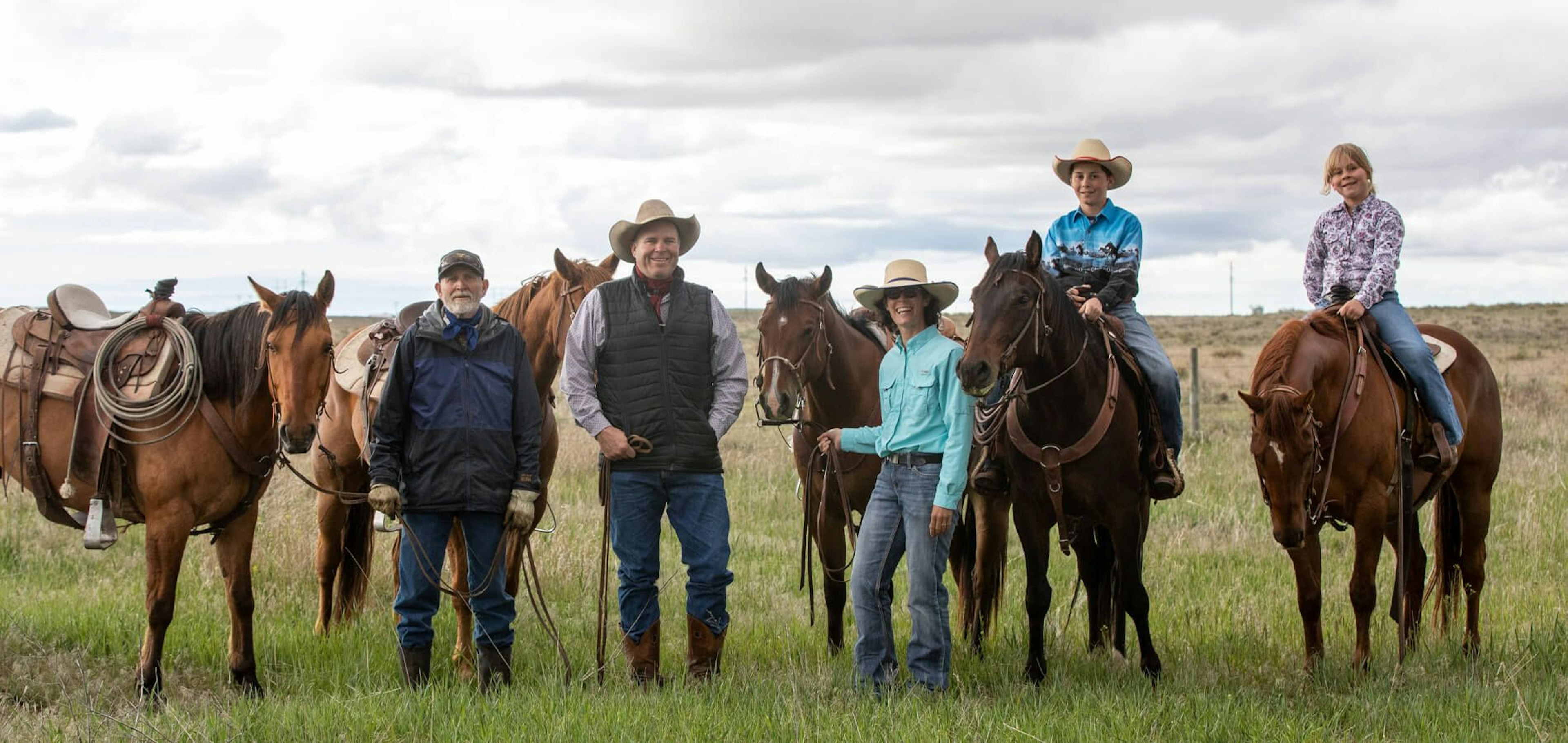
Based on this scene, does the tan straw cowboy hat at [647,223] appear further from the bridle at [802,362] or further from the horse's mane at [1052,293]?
the horse's mane at [1052,293]

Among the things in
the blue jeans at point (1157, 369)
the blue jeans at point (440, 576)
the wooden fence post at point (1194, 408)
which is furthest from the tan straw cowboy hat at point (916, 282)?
Answer: the wooden fence post at point (1194, 408)

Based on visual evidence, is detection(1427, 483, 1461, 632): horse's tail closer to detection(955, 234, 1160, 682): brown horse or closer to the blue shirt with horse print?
detection(955, 234, 1160, 682): brown horse

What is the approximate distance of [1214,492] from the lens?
11.8m

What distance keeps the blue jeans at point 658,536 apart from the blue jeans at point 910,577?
2.26 feet

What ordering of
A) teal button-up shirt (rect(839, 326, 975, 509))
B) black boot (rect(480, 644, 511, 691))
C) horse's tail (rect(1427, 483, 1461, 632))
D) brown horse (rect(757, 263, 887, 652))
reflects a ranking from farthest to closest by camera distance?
horse's tail (rect(1427, 483, 1461, 632))
brown horse (rect(757, 263, 887, 652))
black boot (rect(480, 644, 511, 691))
teal button-up shirt (rect(839, 326, 975, 509))

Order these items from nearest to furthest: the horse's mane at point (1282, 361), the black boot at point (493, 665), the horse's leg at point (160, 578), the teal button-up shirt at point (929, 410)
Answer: the teal button-up shirt at point (929, 410)
the black boot at point (493, 665)
the horse's leg at point (160, 578)
the horse's mane at point (1282, 361)

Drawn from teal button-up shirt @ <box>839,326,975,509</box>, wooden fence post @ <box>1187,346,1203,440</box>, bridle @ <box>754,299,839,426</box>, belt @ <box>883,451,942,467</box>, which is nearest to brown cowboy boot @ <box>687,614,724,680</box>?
bridle @ <box>754,299,839,426</box>

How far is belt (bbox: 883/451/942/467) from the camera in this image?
17.7 feet

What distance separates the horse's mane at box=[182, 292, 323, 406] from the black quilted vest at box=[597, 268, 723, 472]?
1.64 m

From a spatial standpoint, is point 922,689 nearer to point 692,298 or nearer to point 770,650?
point 770,650

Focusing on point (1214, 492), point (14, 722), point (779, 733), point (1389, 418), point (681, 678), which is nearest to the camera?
point (779, 733)

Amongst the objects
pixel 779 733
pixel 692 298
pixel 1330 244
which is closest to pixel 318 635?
pixel 692 298

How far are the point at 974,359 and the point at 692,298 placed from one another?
1436mm

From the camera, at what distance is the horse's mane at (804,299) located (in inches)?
247
